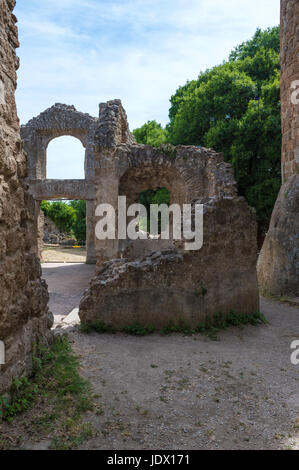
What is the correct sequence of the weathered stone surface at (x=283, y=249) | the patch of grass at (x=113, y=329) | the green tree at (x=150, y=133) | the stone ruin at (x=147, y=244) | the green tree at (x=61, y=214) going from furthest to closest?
the green tree at (x=61, y=214) → the green tree at (x=150, y=133) → the weathered stone surface at (x=283, y=249) → the patch of grass at (x=113, y=329) → the stone ruin at (x=147, y=244)

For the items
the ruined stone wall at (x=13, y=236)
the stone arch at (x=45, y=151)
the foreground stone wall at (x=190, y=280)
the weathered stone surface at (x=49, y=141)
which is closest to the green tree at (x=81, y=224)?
the weathered stone surface at (x=49, y=141)

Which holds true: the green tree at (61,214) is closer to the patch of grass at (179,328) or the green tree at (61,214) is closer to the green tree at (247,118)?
the green tree at (247,118)

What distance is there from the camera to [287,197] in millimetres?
8211

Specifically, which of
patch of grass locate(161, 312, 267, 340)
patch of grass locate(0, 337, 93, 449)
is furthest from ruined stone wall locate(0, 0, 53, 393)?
patch of grass locate(161, 312, 267, 340)

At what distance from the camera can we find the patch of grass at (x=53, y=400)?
2471 mm

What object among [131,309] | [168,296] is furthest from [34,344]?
[168,296]

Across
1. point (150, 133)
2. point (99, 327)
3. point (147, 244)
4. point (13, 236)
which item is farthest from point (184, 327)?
point (150, 133)

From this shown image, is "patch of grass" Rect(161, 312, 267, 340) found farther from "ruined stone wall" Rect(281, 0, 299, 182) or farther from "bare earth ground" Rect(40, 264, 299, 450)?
"ruined stone wall" Rect(281, 0, 299, 182)

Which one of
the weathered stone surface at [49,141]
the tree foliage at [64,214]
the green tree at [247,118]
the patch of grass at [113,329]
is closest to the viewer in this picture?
the patch of grass at [113,329]

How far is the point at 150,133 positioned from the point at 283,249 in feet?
54.7

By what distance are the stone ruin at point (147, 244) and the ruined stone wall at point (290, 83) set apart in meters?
0.02

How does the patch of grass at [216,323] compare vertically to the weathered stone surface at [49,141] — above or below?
below
